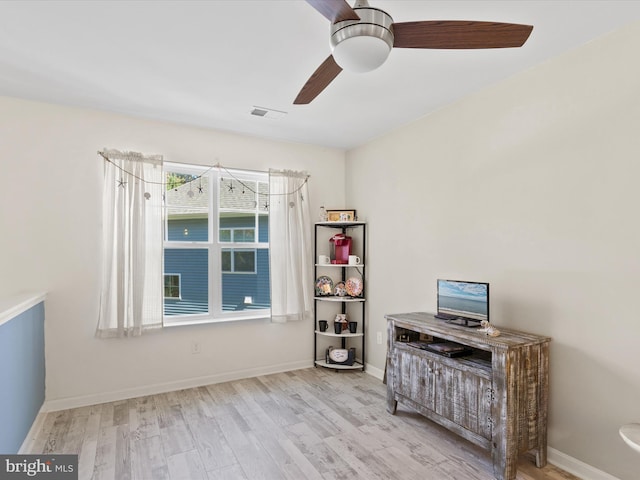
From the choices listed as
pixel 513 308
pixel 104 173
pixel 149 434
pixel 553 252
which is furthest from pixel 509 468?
pixel 104 173

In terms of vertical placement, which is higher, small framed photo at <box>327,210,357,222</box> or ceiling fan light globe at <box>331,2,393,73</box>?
ceiling fan light globe at <box>331,2,393,73</box>

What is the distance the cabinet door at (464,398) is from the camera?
7.38 feet

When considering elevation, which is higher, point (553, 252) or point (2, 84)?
point (2, 84)

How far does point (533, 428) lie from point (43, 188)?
4.07 meters

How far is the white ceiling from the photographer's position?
1874mm

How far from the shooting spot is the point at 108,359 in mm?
3252

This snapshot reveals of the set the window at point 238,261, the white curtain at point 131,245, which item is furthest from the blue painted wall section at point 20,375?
the window at point 238,261

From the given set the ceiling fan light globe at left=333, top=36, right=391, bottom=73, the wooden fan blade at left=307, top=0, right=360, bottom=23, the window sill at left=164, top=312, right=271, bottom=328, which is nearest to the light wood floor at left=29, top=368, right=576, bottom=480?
the window sill at left=164, top=312, right=271, bottom=328

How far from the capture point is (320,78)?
1951mm

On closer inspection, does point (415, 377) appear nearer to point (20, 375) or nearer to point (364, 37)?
point (364, 37)

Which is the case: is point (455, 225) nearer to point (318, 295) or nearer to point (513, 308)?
point (513, 308)

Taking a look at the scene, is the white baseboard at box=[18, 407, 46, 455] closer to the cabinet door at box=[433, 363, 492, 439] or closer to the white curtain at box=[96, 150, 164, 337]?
the white curtain at box=[96, 150, 164, 337]

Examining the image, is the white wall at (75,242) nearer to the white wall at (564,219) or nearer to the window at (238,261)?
the window at (238,261)

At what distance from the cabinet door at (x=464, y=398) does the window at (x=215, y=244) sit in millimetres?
2111
